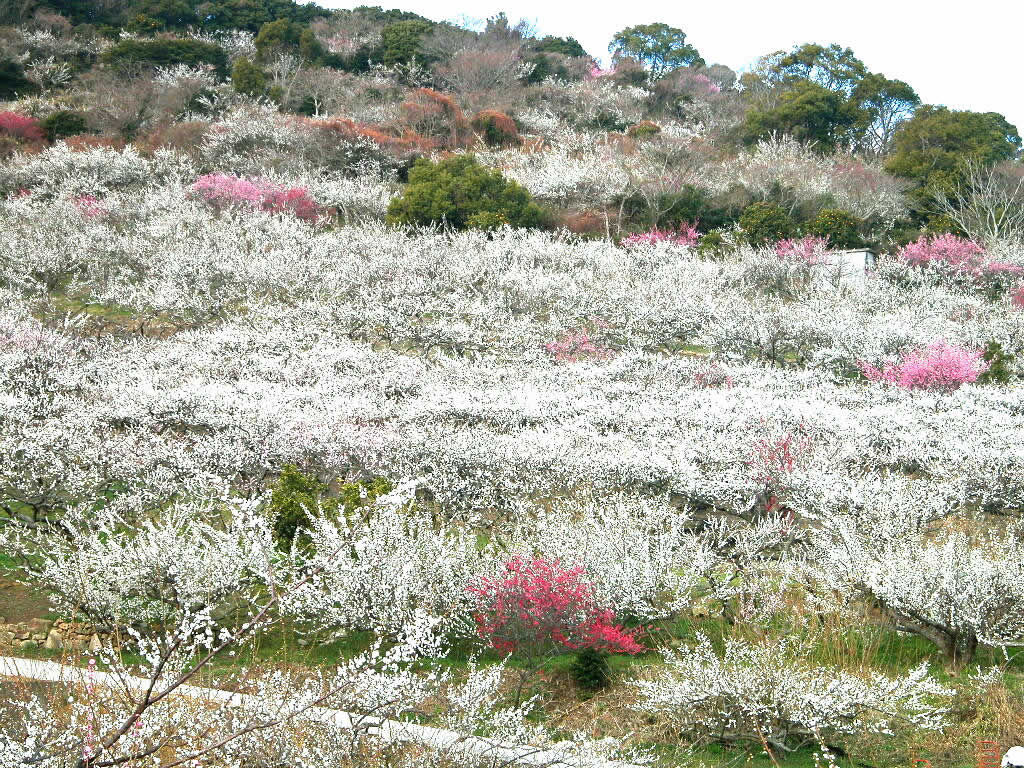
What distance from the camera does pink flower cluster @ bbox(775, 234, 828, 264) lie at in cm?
2258

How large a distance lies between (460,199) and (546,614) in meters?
19.4

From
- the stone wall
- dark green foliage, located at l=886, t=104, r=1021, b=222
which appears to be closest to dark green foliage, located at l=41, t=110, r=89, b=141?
the stone wall

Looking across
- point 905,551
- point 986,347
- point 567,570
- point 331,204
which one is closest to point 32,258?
point 331,204

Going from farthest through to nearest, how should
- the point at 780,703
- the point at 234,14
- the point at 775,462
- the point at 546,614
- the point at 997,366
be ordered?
the point at 234,14, the point at 997,366, the point at 775,462, the point at 546,614, the point at 780,703

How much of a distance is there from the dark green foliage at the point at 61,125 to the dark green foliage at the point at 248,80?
7505mm

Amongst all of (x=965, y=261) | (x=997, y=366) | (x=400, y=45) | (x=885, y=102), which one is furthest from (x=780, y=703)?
(x=400, y=45)

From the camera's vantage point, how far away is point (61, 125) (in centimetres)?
3033

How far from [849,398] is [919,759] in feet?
28.0

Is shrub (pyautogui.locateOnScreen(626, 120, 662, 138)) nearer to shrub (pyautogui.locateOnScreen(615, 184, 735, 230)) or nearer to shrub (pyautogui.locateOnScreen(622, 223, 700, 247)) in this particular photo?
shrub (pyautogui.locateOnScreen(615, 184, 735, 230))

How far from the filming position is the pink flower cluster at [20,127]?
29.2 metres

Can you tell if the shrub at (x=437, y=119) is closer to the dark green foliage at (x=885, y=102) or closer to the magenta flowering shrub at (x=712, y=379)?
the dark green foliage at (x=885, y=102)

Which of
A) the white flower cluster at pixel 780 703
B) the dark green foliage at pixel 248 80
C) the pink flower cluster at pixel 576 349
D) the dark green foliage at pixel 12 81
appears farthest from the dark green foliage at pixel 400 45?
the white flower cluster at pixel 780 703

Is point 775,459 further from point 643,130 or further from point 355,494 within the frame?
point 643,130

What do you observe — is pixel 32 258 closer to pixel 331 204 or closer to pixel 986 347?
pixel 331 204
